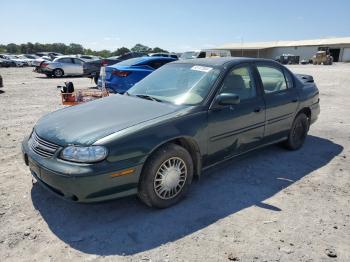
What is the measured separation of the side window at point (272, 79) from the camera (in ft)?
16.1

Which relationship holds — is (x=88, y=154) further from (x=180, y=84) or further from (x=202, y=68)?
(x=202, y=68)

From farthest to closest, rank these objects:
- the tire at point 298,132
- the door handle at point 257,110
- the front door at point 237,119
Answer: the tire at point 298,132
the door handle at point 257,110
the front door at point 237,119

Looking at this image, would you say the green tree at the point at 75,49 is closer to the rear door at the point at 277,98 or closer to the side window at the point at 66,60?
the side window at the point at 66,60

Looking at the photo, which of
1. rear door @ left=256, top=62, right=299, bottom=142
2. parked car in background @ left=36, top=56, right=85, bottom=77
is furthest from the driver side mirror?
parked car in background @ left=36, top=56, right=85, bottom=77

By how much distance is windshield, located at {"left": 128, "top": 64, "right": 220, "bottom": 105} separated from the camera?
13.4ft

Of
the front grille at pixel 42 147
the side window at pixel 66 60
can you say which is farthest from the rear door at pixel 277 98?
the side window at pixel 66 60

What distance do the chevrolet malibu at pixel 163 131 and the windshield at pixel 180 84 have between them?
0.01m

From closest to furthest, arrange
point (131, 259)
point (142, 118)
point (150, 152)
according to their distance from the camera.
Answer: point (131, 259)
point (150, 152)
point (142, 118)

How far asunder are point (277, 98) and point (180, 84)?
1608mm

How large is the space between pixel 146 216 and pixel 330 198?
7.33 feet

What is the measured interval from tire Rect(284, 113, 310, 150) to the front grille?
3797 mm

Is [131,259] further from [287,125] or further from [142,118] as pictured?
[287,125]

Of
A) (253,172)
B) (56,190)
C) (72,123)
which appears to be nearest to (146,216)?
(56,190)

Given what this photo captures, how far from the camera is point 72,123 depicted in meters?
3.67
